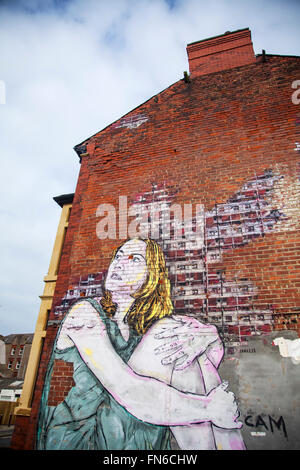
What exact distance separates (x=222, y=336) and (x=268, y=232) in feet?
6.19

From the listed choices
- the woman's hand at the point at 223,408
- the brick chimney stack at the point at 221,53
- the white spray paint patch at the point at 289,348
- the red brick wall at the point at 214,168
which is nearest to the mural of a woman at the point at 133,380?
the woman's hand at the point at 223,408

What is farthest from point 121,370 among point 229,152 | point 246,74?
point 246,74

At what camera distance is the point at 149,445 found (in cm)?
379

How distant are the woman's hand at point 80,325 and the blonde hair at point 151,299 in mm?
255

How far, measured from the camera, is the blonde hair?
14.8 feet

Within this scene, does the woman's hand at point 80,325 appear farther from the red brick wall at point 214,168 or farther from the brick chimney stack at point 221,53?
the brick chimney stack at point 221,53

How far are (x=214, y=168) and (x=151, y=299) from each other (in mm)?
2846

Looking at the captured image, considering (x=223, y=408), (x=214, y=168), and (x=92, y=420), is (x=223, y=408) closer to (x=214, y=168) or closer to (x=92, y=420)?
(x=92, y=420)

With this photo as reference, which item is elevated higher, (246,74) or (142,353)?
(246,74)

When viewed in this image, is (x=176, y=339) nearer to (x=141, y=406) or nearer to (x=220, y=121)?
(x=141, y=406)

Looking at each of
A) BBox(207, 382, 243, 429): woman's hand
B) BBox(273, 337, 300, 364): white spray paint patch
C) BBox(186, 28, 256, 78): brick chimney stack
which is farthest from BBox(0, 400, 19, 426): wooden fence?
BBox(186, 28, 256, 78): brick chimney stack

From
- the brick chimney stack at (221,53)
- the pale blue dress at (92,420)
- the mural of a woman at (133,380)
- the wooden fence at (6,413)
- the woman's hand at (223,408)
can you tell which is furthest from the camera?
the wooden fence at (6,413)

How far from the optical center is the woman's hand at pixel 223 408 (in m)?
3.61

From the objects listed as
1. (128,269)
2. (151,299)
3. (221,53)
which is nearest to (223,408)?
(151,299)
